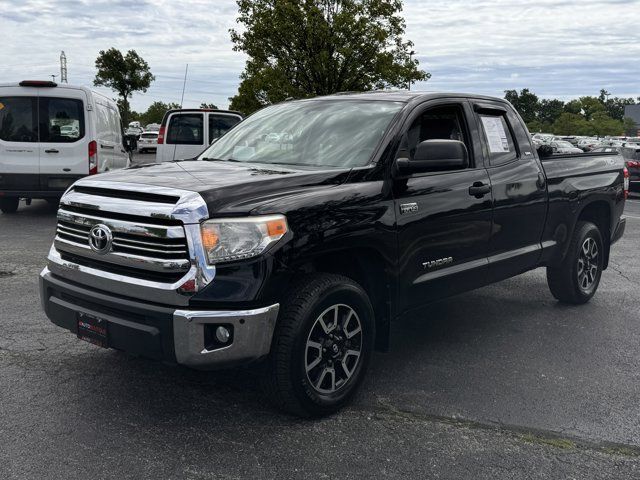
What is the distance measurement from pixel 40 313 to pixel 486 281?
12.0 ft

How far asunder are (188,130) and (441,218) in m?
10.6

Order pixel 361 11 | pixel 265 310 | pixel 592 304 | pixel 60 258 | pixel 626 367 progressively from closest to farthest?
pixel 265 310
pixel 60 258
pixel 626 367
pixel 592 304
pixel 361 11

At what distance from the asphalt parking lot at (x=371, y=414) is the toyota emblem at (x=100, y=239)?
91 cm

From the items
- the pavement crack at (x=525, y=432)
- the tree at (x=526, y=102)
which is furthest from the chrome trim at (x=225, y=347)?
the tree at (x=526, y=102)

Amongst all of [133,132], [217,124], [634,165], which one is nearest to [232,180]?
[217,124]

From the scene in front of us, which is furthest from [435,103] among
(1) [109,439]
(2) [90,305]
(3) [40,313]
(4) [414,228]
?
(3) [40,313]

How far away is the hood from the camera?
3404 millimetres

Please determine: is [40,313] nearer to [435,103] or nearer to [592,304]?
[435,103]

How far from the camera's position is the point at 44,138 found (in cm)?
1136

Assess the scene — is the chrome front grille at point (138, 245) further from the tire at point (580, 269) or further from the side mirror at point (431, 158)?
the tire at point (580, 269)

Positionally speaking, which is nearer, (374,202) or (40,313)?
(374,202)

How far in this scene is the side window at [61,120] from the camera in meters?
11.4

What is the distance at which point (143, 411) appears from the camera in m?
3.74

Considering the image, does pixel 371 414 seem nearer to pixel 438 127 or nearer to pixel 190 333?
pixel 190 333
